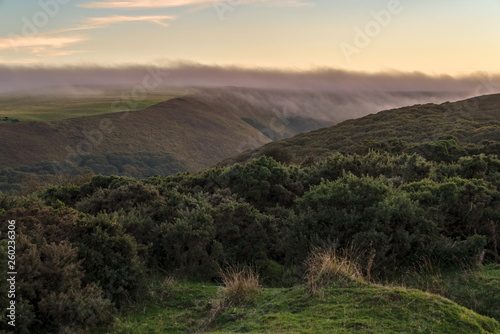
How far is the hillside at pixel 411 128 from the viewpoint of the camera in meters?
65.5

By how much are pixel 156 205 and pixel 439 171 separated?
35.6 feet

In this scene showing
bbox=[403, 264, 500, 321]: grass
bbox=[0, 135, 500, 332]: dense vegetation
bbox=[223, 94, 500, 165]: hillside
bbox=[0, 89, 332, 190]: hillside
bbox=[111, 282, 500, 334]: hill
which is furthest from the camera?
bbox=[0, 89, 332, 190]: hillside

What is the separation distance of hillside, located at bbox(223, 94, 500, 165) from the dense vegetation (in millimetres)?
44491

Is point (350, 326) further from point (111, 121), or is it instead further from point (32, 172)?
point (111, 121)

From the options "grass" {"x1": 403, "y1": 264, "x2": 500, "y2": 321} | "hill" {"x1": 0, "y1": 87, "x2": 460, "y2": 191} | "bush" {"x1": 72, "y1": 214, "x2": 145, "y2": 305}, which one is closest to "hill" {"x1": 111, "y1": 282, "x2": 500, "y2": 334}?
"bush" {"x1": 72, "y1": 214, "x2": 145, "y2": 305}

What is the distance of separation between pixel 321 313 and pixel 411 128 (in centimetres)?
7630

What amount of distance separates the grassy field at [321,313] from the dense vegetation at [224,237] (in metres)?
0.43

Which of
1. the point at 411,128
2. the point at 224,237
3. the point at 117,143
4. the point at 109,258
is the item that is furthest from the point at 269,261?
the point at 117,143

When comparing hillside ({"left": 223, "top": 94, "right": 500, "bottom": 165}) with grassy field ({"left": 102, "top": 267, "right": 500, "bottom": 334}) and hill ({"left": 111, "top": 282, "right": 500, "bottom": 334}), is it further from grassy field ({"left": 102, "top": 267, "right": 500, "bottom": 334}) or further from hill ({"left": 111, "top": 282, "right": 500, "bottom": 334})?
hill ({"left": 111, "top": 282, "right": 500, "bottom": 334})

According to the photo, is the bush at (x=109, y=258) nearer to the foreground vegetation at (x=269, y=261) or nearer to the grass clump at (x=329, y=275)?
the foreground vegetation at (x=269, y=261)

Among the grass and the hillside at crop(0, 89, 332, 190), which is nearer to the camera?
the grass

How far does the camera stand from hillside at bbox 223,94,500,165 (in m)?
65.5

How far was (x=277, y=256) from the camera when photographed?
1373cm

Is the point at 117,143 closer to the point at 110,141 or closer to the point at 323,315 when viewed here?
the point at 110,141
